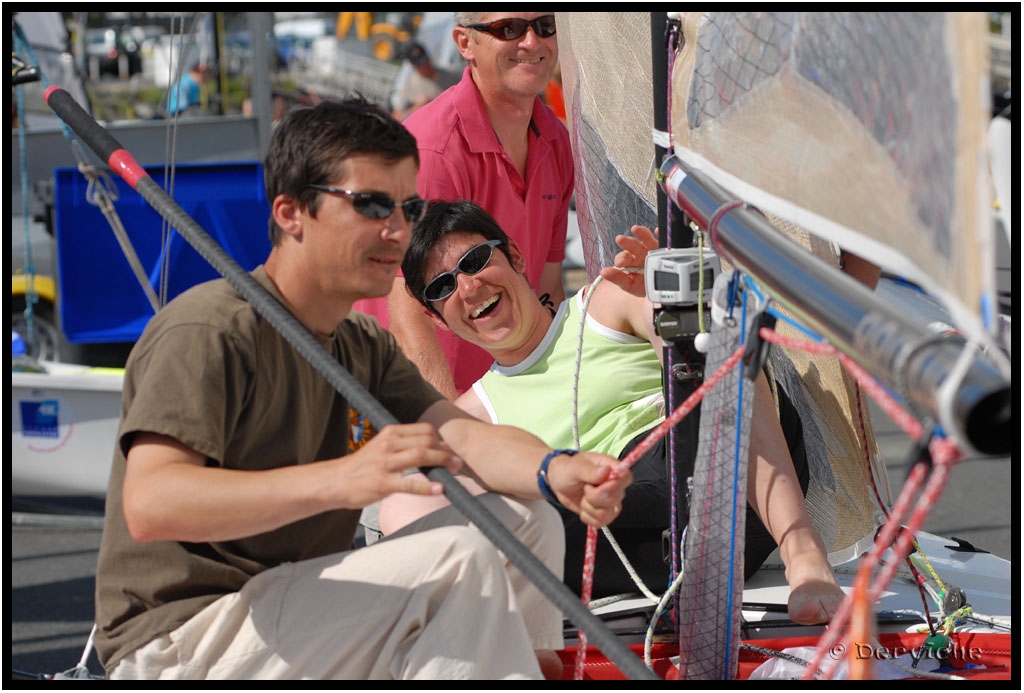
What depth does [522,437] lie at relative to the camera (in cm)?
192

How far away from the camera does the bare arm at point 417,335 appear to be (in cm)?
288

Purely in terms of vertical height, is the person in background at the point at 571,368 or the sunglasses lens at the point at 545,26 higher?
the sunglasses lens at the point at 545,26

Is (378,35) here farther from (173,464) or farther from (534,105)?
(173,464)

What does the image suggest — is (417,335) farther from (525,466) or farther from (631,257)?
(525,466)

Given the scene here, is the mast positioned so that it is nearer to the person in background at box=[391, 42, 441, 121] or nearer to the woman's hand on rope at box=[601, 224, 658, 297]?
the woman's hand on rope at box=[601, 224, 658, 297]

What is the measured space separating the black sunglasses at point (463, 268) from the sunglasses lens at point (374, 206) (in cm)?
90

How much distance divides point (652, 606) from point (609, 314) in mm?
640

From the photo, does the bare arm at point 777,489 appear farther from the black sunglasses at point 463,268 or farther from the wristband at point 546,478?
the black sunglasses at point 463,268

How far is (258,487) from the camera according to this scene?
1531mm

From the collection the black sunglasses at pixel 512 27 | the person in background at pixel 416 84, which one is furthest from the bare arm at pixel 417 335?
the person in background at pixel 416 84

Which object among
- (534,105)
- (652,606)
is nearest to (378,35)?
(534,105)

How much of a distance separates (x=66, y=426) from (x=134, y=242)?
6.31 ft

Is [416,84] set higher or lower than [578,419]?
higher

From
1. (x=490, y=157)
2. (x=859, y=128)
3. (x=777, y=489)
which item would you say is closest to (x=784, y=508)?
(x=777, y=489)
